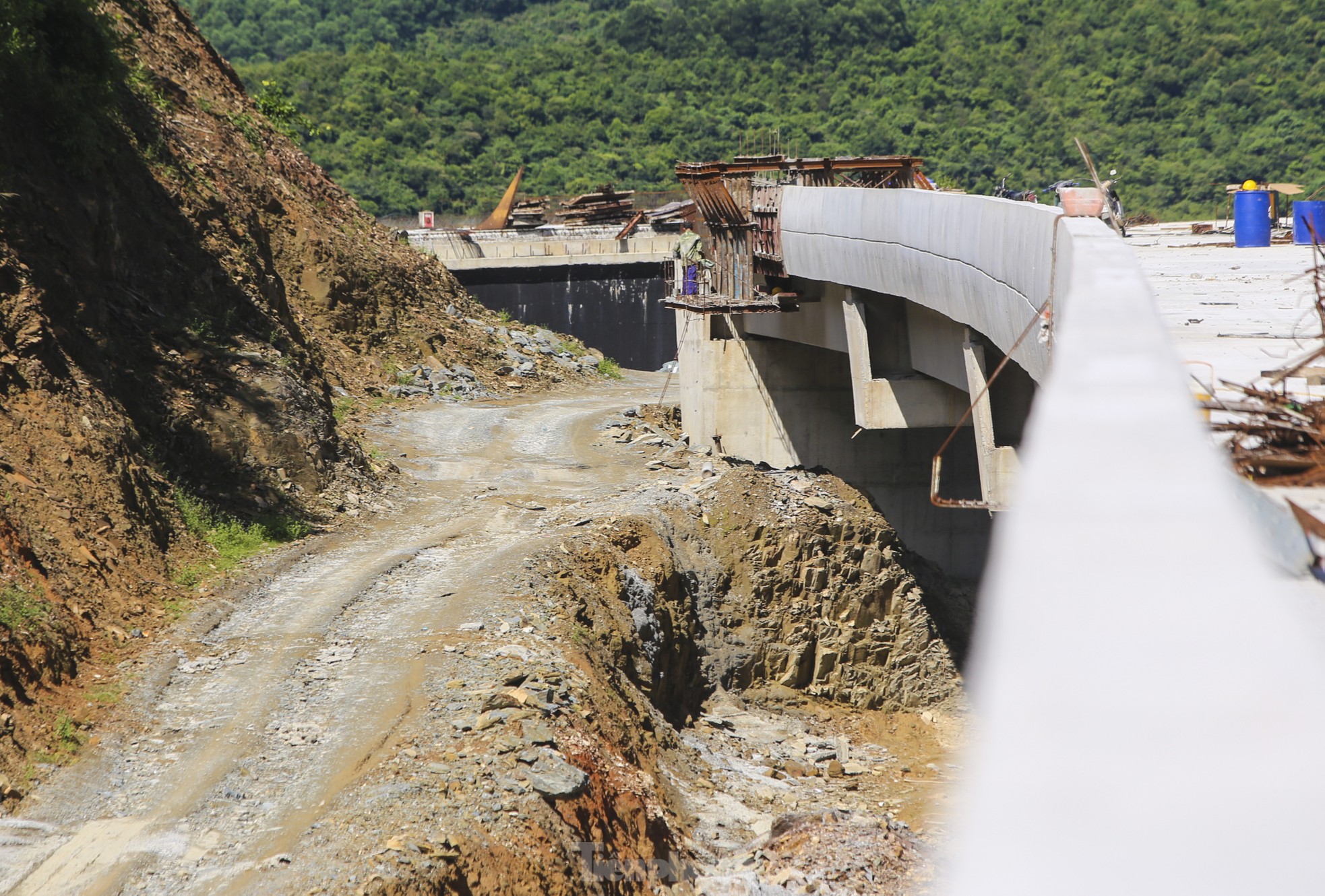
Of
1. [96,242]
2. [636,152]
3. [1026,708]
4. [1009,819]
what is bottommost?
[1009,819]

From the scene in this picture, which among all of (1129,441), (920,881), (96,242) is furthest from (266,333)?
(1129,441)

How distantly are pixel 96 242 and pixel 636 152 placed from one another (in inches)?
3520

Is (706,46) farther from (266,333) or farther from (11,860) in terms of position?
(11,860)

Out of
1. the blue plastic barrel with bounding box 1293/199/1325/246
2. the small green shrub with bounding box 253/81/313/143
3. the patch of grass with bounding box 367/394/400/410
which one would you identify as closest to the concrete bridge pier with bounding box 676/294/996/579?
the patch of grass with bounding box 367/394/400/410

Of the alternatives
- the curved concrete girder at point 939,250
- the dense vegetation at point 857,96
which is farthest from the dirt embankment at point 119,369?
the dense vegetation at point 857,96

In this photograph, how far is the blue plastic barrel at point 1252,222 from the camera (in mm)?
23594

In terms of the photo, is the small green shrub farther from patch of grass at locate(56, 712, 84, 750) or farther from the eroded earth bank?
patch of grass at locate(56, 712, 84, 750)

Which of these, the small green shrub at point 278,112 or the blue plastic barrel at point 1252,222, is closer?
the blue plastic barrel at point 1252,222

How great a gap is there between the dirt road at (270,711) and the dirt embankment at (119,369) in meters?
0.75

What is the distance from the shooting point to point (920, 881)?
14.3 meters

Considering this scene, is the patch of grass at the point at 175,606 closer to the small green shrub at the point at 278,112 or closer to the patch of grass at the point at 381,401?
the patch of grass at the point at 381,401

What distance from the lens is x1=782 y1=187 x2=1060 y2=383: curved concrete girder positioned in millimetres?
13227

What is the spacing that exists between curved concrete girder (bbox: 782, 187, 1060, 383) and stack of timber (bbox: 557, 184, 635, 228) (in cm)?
4460

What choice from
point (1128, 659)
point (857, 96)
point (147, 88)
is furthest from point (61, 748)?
point (857, 96)
